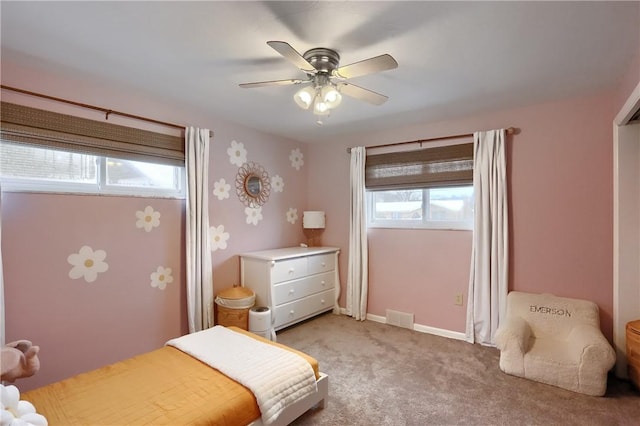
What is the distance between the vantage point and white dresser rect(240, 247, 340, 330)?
328cm

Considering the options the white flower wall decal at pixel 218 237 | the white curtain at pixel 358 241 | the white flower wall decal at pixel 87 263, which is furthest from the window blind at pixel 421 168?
the white flower wall decal at pixel 87 263

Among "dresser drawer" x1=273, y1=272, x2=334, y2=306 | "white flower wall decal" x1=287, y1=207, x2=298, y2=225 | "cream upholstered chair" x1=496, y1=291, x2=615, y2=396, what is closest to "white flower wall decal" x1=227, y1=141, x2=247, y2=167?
"white flower wall decal" x1=287, y1=207, x2=298, y2=225

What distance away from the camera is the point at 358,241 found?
3840 millimetres

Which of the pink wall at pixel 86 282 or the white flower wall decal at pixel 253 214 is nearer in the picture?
the pink wall at pixel 86 282

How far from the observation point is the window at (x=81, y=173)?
2135mm

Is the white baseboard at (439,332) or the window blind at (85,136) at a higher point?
the window blind at (85,136)

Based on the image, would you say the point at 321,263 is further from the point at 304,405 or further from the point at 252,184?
the point at 304,405

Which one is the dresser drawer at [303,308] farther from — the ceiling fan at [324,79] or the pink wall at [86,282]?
the ceiling fan at [324,79]

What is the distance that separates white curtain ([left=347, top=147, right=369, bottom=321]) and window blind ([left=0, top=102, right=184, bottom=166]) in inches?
77.8

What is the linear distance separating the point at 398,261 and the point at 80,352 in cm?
305

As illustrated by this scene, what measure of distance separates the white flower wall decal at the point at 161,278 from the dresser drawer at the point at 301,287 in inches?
39.9

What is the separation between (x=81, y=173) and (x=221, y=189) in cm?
120

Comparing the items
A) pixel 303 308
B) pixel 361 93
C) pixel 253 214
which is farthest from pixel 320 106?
pixel 303 308

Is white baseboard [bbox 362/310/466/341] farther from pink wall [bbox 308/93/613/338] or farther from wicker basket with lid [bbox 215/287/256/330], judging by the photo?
wicker basket with lid [bbox 215/287/256/330]
